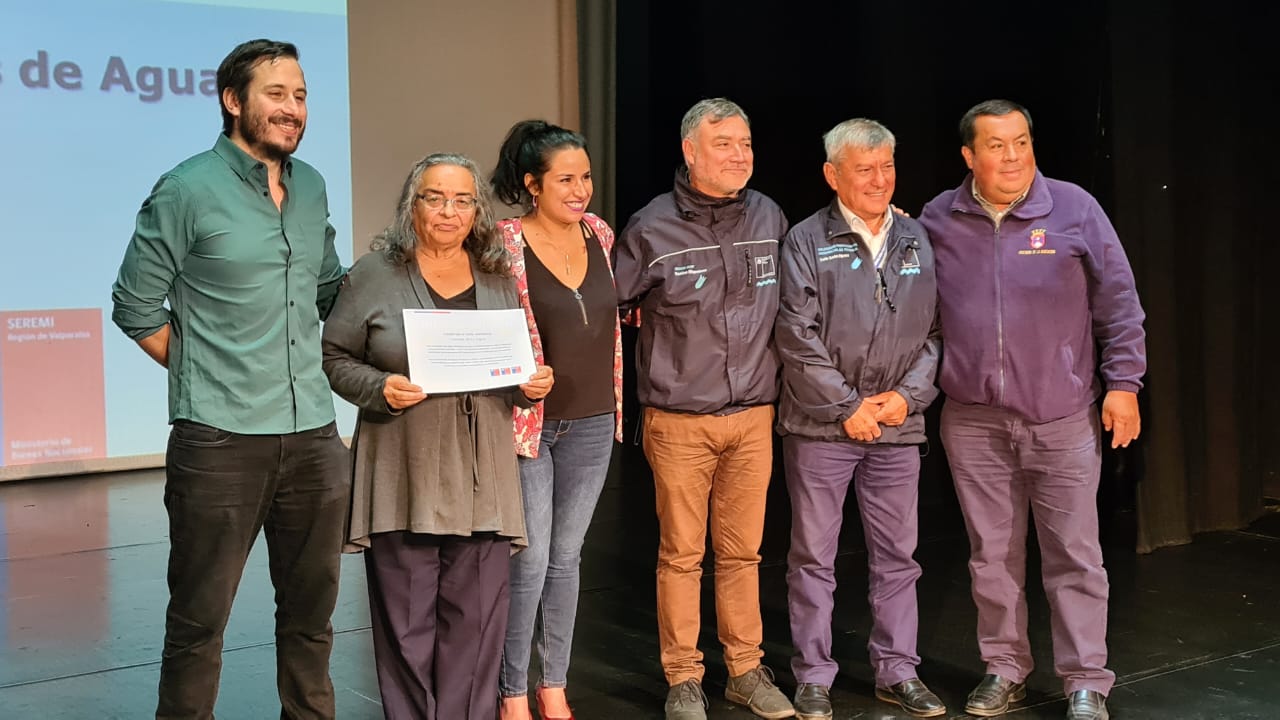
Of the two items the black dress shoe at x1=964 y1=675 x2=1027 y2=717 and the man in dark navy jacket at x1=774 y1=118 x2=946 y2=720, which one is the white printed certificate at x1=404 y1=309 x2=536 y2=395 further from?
the black dress shoe at x1=964 y1=675 x2=1027 y2=717

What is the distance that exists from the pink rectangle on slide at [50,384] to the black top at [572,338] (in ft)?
15.1

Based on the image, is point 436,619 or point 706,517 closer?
point 436,619

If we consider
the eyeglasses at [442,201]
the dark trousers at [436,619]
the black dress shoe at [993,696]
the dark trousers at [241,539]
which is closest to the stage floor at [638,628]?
the black dress shoe at [993,696]

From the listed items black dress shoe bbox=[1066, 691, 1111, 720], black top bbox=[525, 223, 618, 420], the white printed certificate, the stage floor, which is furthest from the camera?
the stage floor

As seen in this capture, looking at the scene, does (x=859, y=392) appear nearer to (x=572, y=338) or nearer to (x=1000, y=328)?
(x=1000, y=328)

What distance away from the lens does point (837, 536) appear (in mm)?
3291

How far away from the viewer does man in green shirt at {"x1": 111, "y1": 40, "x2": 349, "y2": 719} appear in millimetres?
2533

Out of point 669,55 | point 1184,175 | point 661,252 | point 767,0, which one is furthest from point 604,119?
point 661,252

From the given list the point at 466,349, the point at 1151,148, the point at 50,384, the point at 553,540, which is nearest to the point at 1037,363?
the point at 553,540

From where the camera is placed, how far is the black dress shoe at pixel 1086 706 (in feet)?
10.4

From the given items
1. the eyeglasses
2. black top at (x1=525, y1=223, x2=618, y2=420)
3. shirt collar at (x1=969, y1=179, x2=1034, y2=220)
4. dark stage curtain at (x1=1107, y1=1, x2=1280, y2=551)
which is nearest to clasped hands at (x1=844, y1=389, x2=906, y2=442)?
shirt collar at (x1=969, y1=179, x2=1034, y2=220)

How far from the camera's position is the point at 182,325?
2.55m

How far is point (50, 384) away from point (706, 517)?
471cm

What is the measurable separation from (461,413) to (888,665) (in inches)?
53.5
